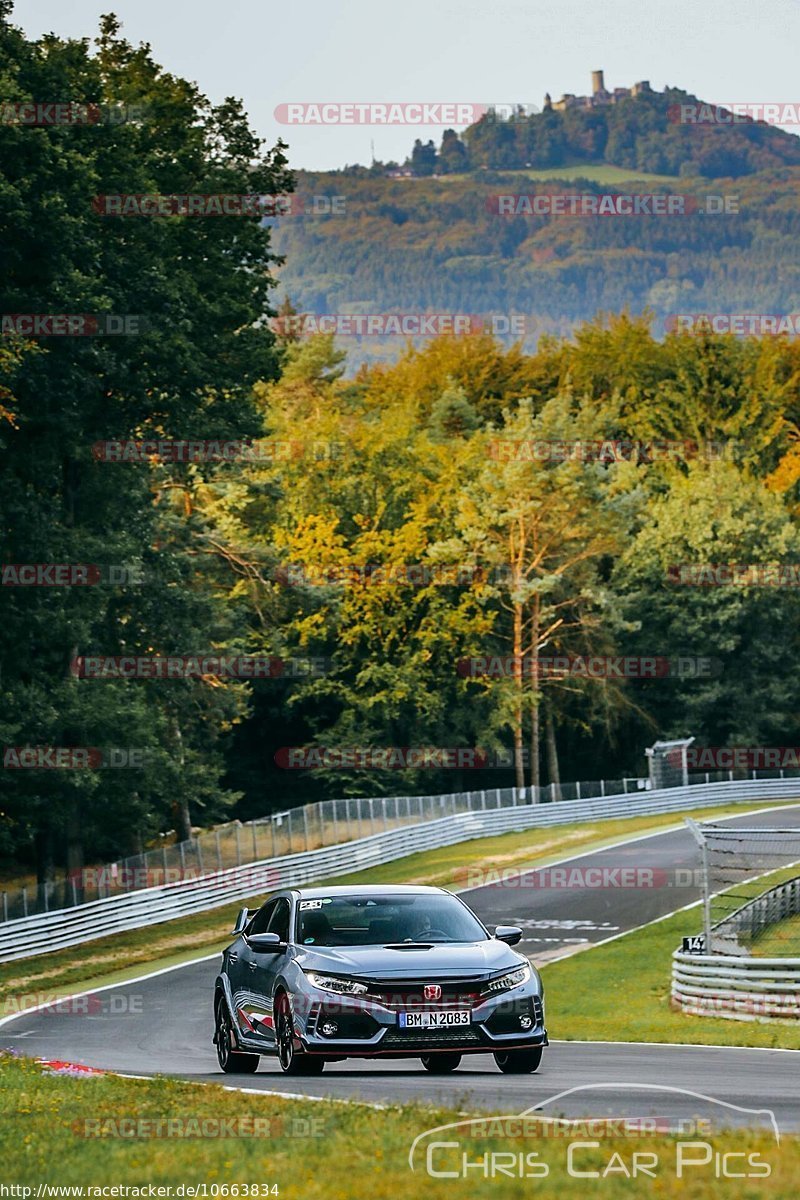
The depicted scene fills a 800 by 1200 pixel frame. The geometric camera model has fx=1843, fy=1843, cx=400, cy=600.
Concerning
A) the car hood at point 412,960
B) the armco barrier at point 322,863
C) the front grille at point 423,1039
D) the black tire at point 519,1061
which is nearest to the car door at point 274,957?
the car hood at point 412,960

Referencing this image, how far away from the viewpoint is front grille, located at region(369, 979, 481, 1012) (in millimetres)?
13562

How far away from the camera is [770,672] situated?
292 ft

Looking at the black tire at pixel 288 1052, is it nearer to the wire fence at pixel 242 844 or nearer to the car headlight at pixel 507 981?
the car headlight at pixel 507 981

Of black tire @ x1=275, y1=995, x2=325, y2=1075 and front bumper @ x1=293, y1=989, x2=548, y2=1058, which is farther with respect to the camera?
black tire @ x1=275, y1=995, x2=325, y2=1075

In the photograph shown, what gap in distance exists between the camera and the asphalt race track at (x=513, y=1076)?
1240 centimetres

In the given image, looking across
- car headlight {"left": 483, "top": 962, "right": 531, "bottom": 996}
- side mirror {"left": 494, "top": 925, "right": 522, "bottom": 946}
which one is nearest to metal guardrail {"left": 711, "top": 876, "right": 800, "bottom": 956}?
side mirror {"left": 494, "top": 925, "right": 522, "bottom": 946}

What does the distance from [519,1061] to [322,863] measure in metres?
36.7

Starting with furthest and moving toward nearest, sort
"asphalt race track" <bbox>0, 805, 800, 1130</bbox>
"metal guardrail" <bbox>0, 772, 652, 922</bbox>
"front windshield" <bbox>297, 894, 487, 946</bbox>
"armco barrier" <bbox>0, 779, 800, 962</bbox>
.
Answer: "metal guardrail" <bbox>0, 772, 652, 922</bbox> → "armco barrier" <bbox>0, 779, 800, 962</bbox> → "front windshield" <bbox>297, 894, 487, 946</bbox> → "asphalt race track" <bbox>0, 805, 800, 1130</bbox>

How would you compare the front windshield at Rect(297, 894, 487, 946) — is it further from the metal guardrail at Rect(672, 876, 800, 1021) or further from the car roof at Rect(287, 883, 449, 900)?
the metal guardrail at Rect(672, 876, 800, 1021)

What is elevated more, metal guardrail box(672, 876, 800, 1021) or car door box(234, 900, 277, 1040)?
car door box(234, 900, 277, 1040)

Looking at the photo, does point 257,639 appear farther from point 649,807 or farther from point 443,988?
point 443,988

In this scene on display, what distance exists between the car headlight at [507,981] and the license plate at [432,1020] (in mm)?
251

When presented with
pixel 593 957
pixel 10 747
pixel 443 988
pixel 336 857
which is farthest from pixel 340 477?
pixel 443 988

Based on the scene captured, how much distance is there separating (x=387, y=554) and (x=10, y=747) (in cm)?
3902
